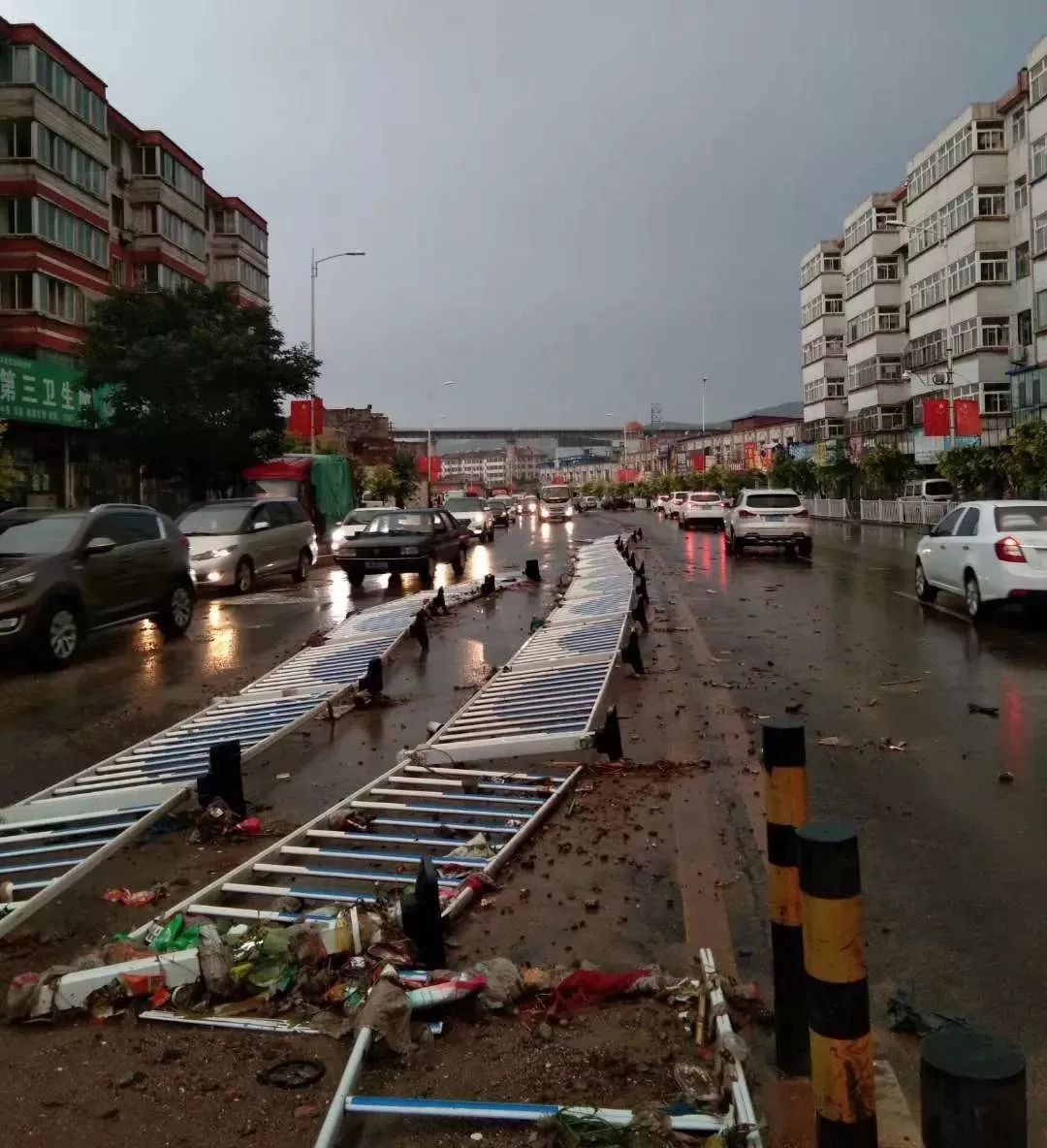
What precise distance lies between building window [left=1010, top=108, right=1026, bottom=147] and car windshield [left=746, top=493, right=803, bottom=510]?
3237 centimetres

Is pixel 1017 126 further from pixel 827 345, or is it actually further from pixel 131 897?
pixel 131 897

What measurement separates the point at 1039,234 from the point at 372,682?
4731cm

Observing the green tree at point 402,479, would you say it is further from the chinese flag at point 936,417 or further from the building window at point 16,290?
the building window at point 16,290

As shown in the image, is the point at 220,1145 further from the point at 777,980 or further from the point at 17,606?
the point at 17,606

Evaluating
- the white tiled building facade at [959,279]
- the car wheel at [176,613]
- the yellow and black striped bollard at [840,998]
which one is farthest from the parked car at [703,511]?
the yellow and black striped bollard at [840,998]

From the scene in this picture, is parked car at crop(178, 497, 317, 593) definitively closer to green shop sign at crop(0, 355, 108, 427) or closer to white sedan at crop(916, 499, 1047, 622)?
green shop sign at crop(0, 355, 108, 427)

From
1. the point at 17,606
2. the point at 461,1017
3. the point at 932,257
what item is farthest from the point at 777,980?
the point at 932,257

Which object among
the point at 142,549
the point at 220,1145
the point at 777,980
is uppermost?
the point at 142,549

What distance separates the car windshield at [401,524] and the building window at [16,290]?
20.7 metres

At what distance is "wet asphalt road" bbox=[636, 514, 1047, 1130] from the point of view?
409 cm

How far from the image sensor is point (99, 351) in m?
32.7

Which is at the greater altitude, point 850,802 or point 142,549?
point 142,549

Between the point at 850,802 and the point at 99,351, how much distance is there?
30.9 meters

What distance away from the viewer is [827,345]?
8519 centimetres
